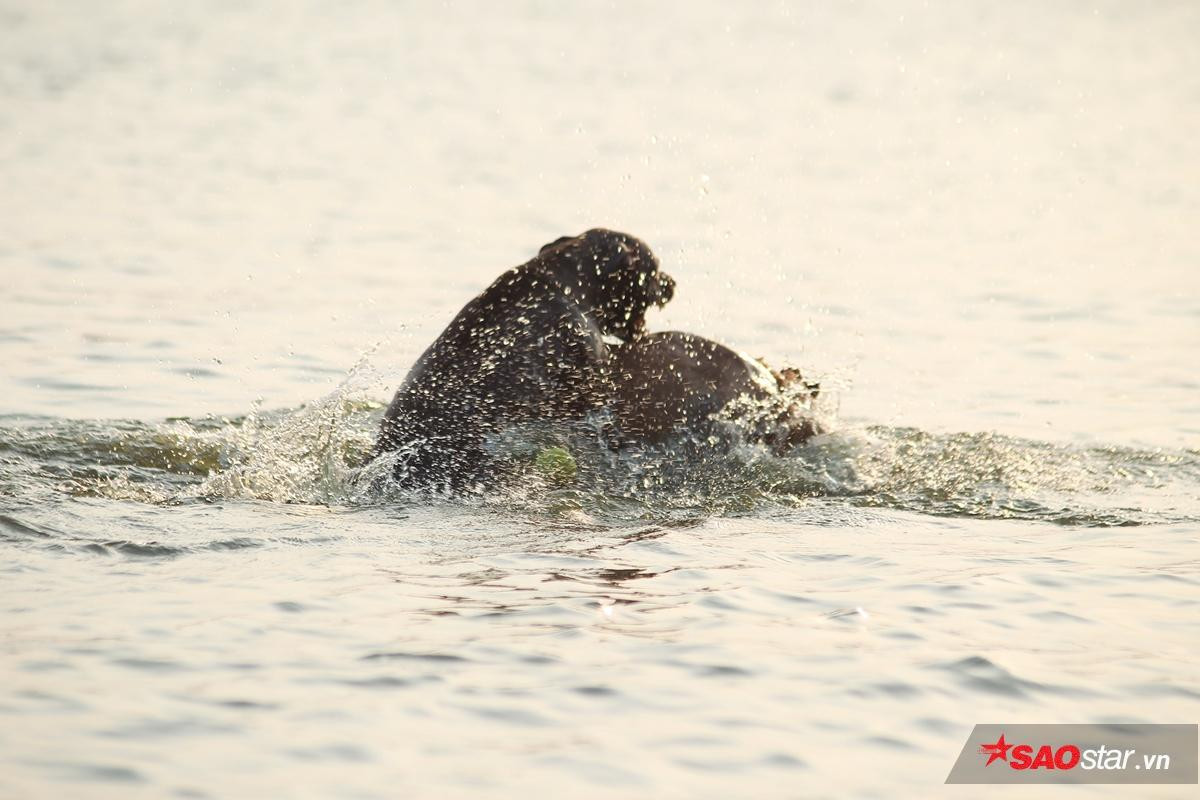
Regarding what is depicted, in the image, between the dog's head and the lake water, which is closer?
the lake water

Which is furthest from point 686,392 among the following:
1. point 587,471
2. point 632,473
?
point 587,471

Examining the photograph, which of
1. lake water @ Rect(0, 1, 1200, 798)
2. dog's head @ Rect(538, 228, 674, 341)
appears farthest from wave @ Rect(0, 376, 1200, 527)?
dog's head @ Rect(538, 228, 674, 341)

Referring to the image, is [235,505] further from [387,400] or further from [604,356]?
[387,400]

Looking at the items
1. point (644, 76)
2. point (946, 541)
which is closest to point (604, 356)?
point (946, 541)

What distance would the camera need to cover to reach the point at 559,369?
7.57 meters

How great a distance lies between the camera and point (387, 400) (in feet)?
33.9

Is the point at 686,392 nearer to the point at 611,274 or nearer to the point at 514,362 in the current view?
the point at 611,274

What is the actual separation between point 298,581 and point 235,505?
1306 millimetres

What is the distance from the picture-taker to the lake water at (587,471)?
4895mm

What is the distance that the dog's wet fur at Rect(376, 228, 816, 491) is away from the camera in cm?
754

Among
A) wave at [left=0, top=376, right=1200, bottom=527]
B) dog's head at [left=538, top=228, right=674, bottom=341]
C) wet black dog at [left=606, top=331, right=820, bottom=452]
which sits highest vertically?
dog's head at [left=538, top=228, right=674, bottom=341]

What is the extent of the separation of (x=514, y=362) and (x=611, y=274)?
59 cm

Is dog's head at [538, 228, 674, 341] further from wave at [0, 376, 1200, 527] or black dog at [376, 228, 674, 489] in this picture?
wave at [0, 376, 1200, 527]

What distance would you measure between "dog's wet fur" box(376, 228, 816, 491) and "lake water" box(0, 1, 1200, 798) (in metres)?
0.25
